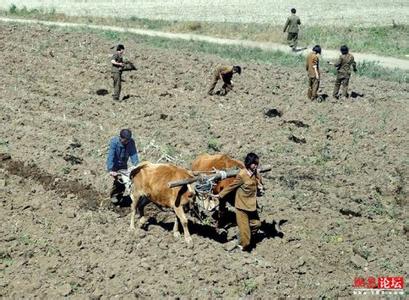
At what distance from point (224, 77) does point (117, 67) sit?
9.83 feet

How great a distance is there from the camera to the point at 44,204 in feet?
36.2

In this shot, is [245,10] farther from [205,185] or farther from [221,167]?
[205,185]

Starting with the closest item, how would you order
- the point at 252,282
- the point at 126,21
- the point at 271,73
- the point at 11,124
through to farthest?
the point at 252,282, the point at 11,124, the point at 271,73, the point at 126,21

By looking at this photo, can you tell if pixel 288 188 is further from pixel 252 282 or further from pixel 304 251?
pixel 252 282

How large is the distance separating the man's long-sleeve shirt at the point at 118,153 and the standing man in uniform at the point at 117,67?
6.19 meters

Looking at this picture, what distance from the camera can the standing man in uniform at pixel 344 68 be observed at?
18.1 meters

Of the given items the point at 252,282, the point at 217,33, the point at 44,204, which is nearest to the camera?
the point at 252,282

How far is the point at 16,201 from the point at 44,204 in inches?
20.4

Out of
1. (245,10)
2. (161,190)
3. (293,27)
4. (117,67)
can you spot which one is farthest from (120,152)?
(245,10)

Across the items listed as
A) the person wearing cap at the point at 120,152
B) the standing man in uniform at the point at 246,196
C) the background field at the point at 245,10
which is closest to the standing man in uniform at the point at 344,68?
the person wearing cap at the point at 120,152

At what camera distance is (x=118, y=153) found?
34.9ft

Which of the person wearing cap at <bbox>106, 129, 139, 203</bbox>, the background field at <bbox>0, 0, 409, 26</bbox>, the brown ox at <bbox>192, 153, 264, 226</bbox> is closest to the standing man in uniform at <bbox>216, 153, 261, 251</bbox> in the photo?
the brown ox at <bbox>192, 153, 264, 226</bbox>

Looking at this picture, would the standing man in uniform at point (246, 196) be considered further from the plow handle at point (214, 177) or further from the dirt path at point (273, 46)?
the dirt path at point (273, 46)

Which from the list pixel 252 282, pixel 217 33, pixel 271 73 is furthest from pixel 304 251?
pixel 217 33
